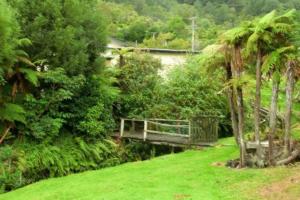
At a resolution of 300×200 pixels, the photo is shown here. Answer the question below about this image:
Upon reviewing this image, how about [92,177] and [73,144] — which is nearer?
[92,177]

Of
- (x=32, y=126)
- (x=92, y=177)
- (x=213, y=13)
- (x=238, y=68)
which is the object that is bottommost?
(x=92, y=177)

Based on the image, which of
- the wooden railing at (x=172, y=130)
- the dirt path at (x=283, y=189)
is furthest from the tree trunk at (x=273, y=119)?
the wooden railing at (x=172, y=130)

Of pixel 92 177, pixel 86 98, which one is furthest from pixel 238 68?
pixel 86 98

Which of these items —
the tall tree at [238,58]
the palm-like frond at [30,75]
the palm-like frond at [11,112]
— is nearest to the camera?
the tall tree at [238,58]

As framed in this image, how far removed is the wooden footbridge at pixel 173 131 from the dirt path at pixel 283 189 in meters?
8.17

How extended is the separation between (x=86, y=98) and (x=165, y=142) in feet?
13.1

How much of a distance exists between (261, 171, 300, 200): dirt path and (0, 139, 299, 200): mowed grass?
22cm

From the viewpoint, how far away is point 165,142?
21516 mm

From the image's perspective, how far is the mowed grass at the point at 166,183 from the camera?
490 inches

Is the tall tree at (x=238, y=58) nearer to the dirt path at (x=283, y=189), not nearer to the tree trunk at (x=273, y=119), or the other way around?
the tree trunk at (x=273, y=119)

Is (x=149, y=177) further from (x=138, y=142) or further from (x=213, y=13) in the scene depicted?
(x=213, y=13)

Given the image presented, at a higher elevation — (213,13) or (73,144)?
(213,13)

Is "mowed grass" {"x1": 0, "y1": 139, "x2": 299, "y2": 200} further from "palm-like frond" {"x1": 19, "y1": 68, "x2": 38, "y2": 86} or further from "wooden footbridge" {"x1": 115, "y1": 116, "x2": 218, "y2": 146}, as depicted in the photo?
"palm-like frond" {"x1": 19, "y1": 68, "x2": 38, "y2": 86}

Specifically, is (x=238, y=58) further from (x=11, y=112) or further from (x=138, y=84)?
(x=138, y=84)
